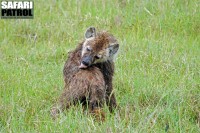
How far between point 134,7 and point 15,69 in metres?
2.83

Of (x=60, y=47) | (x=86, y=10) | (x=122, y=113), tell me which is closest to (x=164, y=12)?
(x=86, y=10)

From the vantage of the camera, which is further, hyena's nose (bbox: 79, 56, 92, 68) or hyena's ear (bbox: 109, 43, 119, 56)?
hyena's ear (bbox: 109, 43, 119, 56)

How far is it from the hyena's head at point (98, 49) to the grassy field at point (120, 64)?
477 mm

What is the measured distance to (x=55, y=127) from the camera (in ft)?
15.0

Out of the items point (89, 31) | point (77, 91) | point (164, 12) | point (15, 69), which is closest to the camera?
point (77, 91)

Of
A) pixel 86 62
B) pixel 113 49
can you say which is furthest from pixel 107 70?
pixel 86 62

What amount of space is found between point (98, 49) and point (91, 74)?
301 mm

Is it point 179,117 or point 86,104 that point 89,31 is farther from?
point 179,117

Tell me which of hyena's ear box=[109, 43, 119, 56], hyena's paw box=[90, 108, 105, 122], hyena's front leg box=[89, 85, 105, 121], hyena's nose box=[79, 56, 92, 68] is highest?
hyena's ear box=[109, 43, 119, 56]

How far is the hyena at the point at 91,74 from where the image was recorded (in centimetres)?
500

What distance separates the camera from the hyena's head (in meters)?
5.18

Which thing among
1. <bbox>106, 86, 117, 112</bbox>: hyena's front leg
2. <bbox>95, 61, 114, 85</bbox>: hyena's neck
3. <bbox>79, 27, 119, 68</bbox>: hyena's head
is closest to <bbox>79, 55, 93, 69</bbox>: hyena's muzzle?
<bbox>79, 27, 119, 68</bbox>: hyena's head

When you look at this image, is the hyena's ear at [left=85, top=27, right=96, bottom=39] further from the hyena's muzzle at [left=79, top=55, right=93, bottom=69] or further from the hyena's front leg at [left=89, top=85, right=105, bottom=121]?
the hyena's front leg at [left=89, top=85, right=105, bottom=121]

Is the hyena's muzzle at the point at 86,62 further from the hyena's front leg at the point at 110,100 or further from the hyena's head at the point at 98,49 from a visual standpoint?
the hyena's front leg at the point at 110,100
